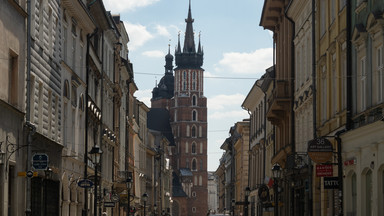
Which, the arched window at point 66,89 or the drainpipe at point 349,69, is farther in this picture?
the arched window at point 66,89

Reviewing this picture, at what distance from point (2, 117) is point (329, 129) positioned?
11242 mm

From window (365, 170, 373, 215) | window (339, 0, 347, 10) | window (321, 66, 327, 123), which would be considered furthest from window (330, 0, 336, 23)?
window (365, 170, 373, 215)

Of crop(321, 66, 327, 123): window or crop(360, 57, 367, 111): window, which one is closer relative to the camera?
crop(360, 57, 367, 111): window

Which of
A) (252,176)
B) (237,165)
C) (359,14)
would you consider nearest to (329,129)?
(359,14)

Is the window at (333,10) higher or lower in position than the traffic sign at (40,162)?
higher

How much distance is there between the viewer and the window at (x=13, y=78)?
22188 mm

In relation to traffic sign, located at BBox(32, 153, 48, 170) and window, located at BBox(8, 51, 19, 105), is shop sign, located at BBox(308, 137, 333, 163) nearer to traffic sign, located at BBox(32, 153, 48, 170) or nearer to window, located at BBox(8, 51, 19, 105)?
traffic sign, located at BBox(32, 153, 48, 170)

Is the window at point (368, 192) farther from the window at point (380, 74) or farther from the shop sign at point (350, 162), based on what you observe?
the window at point (380, 74)

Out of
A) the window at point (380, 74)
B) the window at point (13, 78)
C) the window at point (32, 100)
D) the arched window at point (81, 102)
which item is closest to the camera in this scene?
the window at point (380, 74)

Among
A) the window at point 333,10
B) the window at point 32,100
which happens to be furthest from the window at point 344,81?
the window at point 32,100

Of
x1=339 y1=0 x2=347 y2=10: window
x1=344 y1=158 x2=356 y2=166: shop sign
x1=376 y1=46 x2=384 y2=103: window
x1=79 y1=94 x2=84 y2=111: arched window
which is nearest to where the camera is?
x1=376 y1=46 x2=384 y2=103: window

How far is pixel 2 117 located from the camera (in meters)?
20.8

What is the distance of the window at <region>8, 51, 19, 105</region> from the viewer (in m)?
22.2

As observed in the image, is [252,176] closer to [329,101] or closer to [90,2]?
[90,2]
